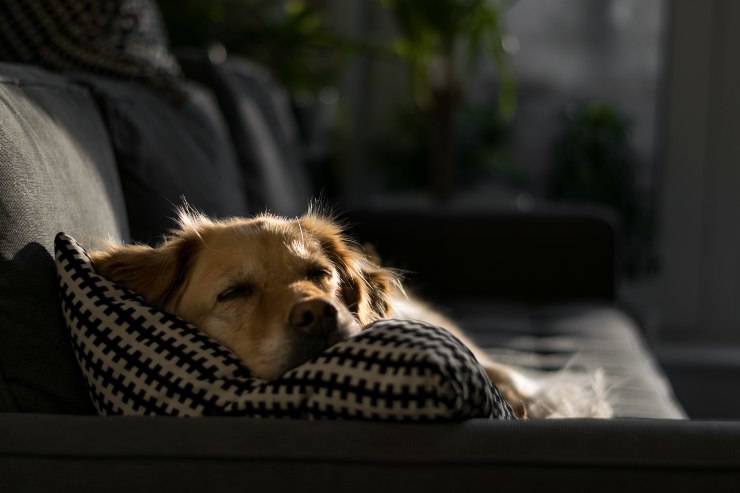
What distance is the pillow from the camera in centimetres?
100

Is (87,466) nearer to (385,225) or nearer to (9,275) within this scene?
(9,275)

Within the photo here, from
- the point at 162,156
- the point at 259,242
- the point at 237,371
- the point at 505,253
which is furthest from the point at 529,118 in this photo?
the point at 237,371

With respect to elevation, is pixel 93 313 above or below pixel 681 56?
below

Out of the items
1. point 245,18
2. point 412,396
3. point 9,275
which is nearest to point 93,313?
point 9,275

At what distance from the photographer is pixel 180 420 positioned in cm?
100

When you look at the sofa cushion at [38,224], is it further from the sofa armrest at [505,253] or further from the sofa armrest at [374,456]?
the sofa armrest at [505,253]

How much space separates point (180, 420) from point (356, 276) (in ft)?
1.90

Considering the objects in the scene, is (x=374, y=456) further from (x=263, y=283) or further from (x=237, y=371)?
(x=263, y=283)

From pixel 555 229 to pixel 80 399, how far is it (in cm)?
206

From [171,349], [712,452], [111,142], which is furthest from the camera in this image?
[111,142]

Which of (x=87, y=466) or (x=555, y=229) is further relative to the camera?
(x=555, y=229)

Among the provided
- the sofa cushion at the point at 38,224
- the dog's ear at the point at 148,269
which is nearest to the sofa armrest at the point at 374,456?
the sofa cushion at the point at 38,224

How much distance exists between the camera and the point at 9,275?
1.20 meters

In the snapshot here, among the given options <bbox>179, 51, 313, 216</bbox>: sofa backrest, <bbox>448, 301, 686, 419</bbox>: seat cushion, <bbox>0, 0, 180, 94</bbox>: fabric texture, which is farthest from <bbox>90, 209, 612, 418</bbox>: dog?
<bbox>179, 51, 313, 216</bbox>: sofa backrest
